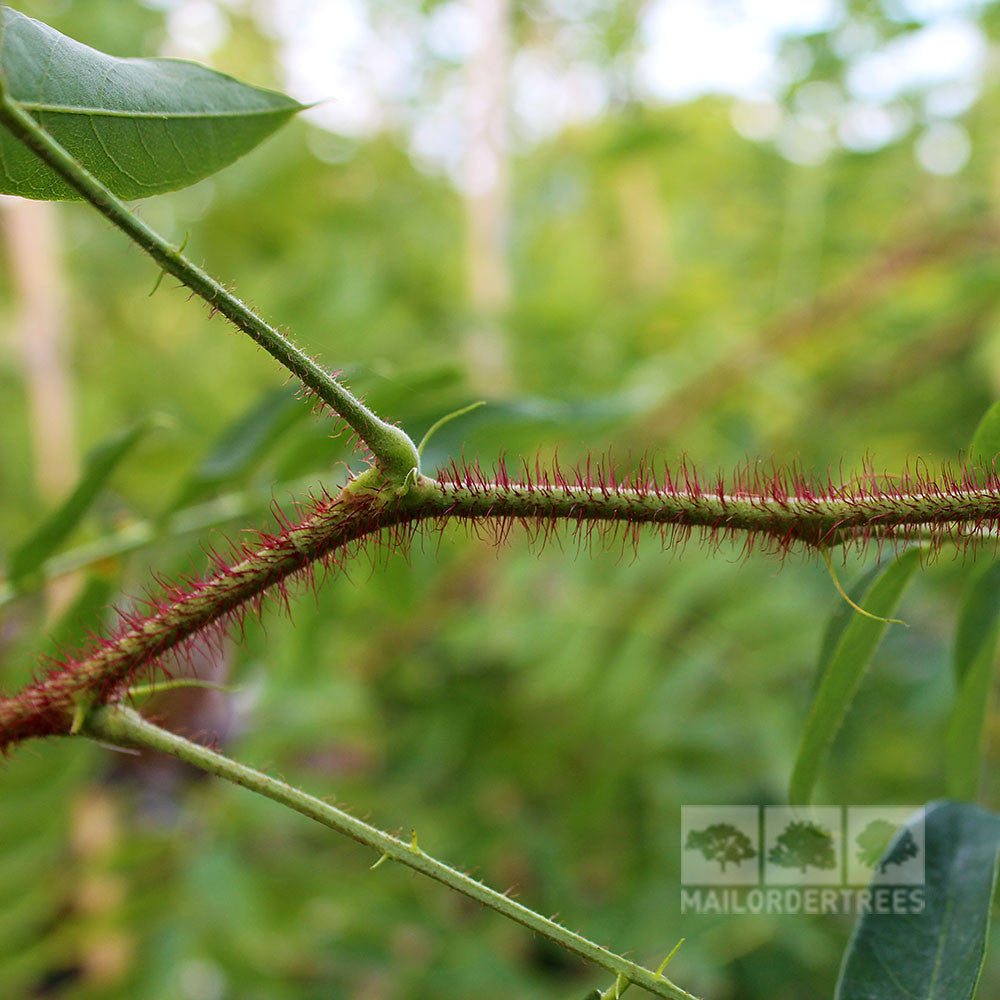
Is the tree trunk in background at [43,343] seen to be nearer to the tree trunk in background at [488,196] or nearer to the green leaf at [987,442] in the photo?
the tree trunk in background at [488,196]

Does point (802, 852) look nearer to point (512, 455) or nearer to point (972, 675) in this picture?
point (972, 675)

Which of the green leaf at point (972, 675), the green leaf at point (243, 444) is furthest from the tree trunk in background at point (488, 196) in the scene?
the green leaf at point (972, 675)

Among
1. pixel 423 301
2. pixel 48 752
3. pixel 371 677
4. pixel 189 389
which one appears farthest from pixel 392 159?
pixel 48 752

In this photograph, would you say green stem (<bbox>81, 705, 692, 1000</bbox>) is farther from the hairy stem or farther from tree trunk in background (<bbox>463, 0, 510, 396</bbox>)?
tree trunk in background (<bbox>463, 0, 510, 396</bbox>)

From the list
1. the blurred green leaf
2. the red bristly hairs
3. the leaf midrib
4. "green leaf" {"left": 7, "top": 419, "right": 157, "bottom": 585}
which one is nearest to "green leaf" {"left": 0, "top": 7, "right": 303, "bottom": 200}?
the leaf midrib

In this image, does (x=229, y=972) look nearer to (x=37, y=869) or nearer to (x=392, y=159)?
(x=37, y=869)

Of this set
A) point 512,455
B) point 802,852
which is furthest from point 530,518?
point 512,455
